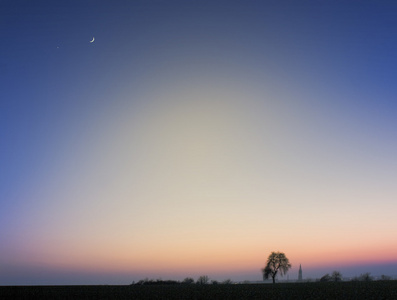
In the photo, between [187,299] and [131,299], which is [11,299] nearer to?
[131,299]

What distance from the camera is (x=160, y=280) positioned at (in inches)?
6171

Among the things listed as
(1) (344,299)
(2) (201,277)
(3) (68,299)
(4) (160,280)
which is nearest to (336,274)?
(2) (201,277)

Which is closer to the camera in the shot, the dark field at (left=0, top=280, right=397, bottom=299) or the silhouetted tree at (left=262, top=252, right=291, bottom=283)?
the dark field at (left=0, top=280, right=397, bottom=299)

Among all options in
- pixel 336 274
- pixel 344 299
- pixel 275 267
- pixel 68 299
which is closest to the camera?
pixel 344 299

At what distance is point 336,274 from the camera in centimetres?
14575

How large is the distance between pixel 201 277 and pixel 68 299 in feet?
379

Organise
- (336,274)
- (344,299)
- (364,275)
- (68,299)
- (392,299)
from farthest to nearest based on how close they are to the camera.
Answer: (336,274) < (364,275) < (68,299) < (344,299) < (392,299)

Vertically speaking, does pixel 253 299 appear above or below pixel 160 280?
above

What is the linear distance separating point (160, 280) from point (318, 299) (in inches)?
5257

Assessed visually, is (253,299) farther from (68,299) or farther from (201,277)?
(201,277)

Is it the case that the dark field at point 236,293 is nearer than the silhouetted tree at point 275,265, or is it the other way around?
the dark field at point 236,293

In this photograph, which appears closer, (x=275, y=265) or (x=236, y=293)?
(x=236, y=293)

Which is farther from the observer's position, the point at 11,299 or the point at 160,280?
the point at 160,280

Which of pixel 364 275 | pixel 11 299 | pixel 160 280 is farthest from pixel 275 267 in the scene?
pixel 11 299
